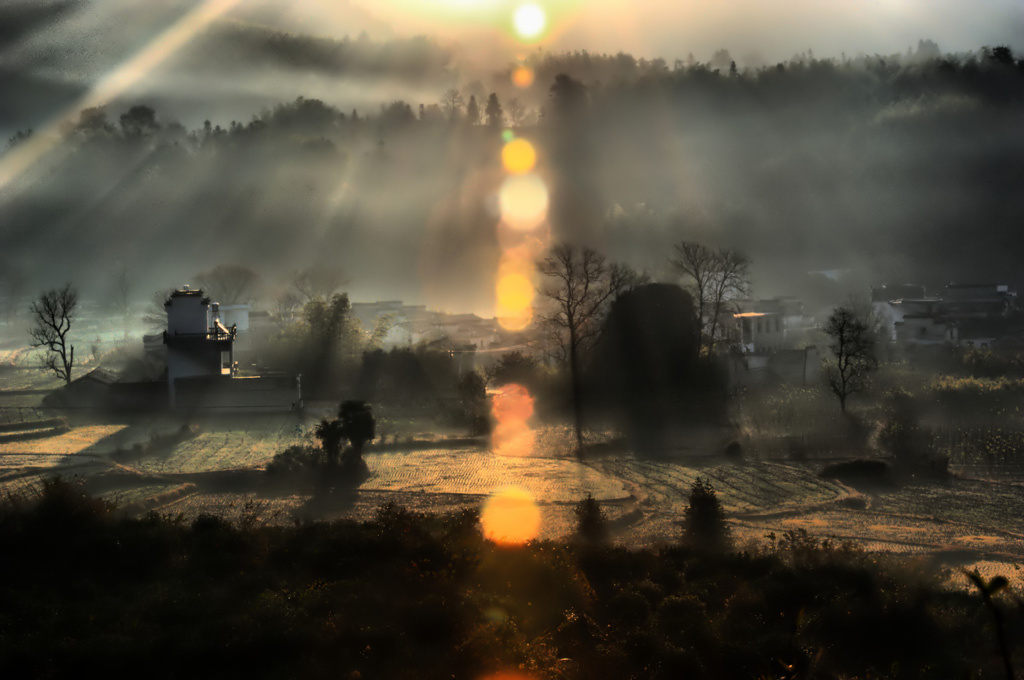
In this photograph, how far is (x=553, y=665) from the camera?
495 inches

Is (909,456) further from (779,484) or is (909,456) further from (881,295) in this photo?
(881,295)

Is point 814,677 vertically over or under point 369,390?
under

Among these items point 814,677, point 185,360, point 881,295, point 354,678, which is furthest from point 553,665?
point 881,295

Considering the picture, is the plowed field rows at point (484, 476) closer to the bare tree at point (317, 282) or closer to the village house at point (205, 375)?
the village house at point (205, 375)

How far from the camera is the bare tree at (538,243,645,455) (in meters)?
39.7

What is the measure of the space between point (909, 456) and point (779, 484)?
5.60 meters

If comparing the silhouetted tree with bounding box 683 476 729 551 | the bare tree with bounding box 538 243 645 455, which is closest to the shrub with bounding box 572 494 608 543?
the silhouetted tree with bounding box 683 476 729 551

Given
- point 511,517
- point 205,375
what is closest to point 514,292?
point 205,375

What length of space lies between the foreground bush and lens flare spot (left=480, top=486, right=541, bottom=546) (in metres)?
1.46

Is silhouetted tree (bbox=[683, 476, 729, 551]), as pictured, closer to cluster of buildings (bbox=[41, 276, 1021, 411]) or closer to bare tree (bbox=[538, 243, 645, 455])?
bare tree (bbox=[538, 243, 645, 455])

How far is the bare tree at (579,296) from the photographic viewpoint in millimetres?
39719

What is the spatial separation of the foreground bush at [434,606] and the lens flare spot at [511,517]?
1456 mm

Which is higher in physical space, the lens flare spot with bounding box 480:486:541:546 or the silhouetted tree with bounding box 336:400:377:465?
the silhouetted tree with bounding box 336:400:377:465

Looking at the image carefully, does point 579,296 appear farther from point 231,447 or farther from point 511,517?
point 511,517
